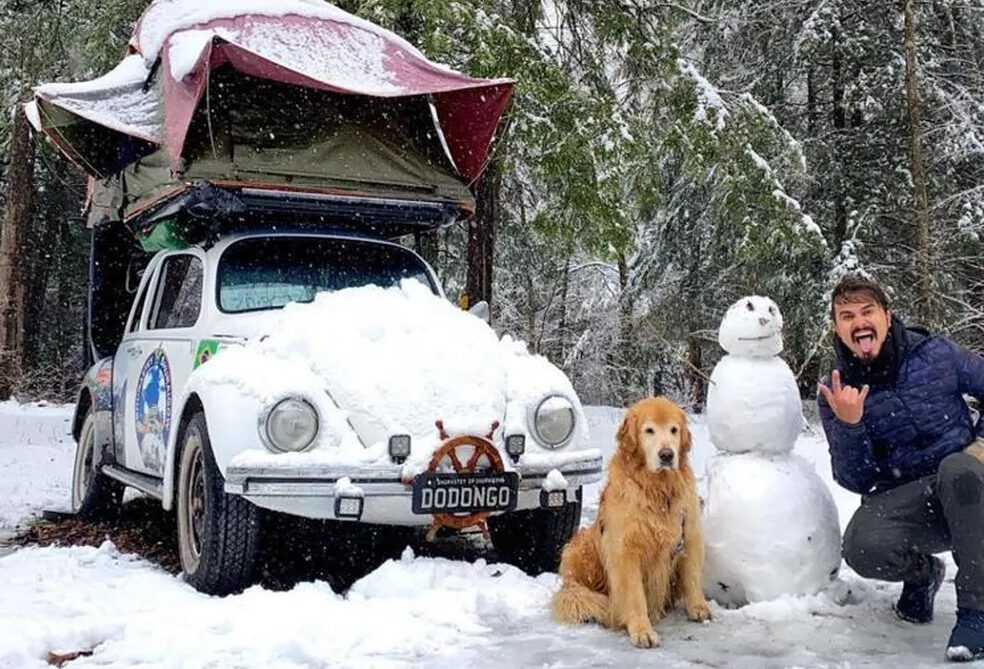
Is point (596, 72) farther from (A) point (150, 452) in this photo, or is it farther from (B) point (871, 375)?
(B) point (871, 375)

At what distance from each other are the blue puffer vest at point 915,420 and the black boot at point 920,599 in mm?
442

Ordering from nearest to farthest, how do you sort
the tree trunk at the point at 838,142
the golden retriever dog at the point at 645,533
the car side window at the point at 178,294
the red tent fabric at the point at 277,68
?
1. the golden retriever dog at the point at 645,533
2. the red tent fabric at the point at 277,68
3. the car side window at the point at 178,294
4. the tree trunk at the point at 838,142

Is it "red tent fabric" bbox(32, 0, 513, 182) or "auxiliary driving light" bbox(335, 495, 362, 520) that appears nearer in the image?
"auxiliary driving light" bbox(335, 495, 362, 520)

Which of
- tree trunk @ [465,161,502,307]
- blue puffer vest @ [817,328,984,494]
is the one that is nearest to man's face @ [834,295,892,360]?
blue puffer vest @ [817,328,984,494]

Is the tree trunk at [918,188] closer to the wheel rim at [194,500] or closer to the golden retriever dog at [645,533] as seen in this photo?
Answer: the golden retriever dog at [645,533]

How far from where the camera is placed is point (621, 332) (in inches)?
1081

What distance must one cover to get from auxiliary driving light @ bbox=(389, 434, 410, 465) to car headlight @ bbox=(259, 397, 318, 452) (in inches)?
14.3

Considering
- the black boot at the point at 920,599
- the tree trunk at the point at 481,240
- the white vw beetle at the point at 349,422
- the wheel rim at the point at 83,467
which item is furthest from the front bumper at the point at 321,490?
the tree trunk at the point at 481,240

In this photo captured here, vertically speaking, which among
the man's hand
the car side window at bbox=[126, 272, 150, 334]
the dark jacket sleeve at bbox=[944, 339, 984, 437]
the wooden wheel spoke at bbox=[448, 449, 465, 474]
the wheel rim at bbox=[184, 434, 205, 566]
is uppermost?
the car side window at bbox=[126, 272, 150, 334]

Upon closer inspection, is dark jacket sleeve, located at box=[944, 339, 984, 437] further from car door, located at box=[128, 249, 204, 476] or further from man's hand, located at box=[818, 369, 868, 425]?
car door, located at box=[128, 249, 204, 476]

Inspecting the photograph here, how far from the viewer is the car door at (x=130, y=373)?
6.80 m

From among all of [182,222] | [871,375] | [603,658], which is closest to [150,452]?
[182,222]

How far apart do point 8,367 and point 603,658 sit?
16680mm

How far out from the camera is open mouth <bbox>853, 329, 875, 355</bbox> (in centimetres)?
432
